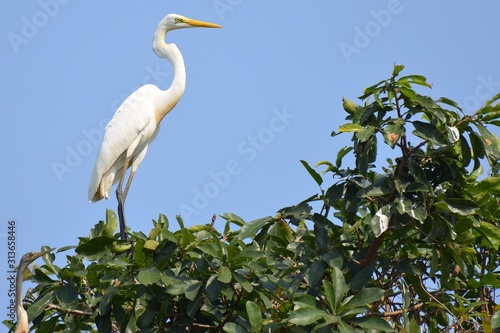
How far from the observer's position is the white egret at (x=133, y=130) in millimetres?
7105

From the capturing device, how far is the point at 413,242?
12.5 feet

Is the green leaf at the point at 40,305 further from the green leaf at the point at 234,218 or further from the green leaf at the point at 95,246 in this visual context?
the green leaf at the point at 234,218

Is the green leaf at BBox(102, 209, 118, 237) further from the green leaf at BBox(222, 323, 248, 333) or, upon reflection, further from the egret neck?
the egret neck

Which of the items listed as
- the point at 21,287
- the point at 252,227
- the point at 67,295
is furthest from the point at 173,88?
the point at 21,287

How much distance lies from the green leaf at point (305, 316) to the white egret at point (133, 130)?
3994mm

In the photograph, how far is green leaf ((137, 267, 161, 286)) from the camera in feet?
11.6

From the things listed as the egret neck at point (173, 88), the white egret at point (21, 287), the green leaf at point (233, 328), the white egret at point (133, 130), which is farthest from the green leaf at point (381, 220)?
the egret neck at point (173, 88)

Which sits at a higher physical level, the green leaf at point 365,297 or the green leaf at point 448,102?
the green leaf at point 448,102

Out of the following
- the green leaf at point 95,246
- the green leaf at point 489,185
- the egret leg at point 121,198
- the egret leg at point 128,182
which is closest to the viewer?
the green leaf at point 95,246

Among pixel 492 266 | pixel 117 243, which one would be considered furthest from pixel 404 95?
pixel 117 243

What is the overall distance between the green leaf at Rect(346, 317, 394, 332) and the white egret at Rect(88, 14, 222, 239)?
399 centimetres

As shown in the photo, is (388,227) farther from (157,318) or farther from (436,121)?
(157,318)

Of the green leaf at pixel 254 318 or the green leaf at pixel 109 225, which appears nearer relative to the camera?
the green leaf at pixel 254 318

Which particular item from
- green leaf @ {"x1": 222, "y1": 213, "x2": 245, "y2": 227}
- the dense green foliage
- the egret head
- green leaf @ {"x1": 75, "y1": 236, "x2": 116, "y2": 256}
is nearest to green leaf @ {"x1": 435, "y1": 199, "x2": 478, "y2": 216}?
the dense green foliage
